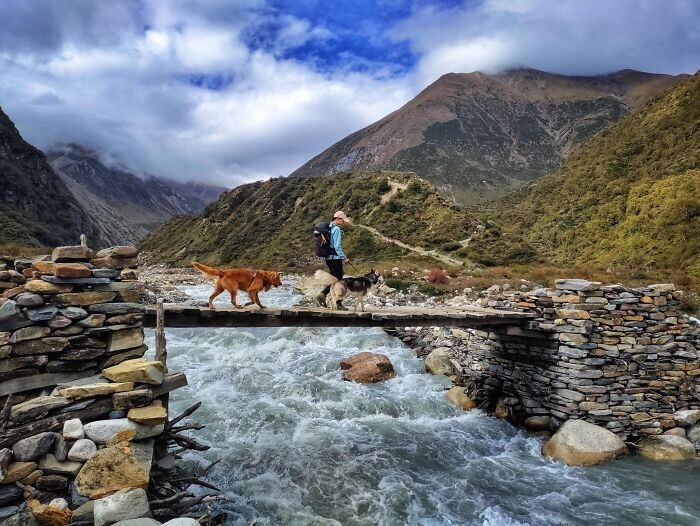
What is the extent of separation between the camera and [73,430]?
4.78 m

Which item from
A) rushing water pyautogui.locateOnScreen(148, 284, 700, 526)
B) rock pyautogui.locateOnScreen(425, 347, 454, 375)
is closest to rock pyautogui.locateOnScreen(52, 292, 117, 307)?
rushing water pyautogui.locateOnScreen(148, 284, 700, 526)

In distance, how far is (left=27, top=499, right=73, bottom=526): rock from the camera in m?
4.30

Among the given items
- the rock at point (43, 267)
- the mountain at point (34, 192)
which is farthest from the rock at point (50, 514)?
the mountain at point (34, 192)

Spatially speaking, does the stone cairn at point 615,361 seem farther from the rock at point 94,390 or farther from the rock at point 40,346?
the rock at point 40,346

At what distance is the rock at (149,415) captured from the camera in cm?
516

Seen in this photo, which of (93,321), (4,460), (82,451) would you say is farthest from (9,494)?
(93,321)

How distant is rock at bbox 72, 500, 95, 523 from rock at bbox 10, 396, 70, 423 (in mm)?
1160

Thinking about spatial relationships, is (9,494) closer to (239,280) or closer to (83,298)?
(83,298)

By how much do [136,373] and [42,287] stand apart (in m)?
1.58

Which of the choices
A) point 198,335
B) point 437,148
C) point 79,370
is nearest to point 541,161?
point 437,148

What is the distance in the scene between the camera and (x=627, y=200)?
4003cm

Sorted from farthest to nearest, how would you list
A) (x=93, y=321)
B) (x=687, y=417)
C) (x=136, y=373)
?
(x=687, y=417) → (x=93, y=321) → (x=136, y=373)

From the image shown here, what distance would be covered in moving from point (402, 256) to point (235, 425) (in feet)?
109

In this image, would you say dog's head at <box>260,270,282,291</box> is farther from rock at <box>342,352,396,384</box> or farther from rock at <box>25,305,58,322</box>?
rock at <box>342,352,396,384</box>
